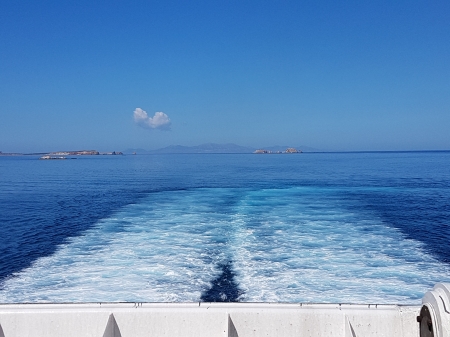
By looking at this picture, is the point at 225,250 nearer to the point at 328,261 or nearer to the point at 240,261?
the point at 240,261

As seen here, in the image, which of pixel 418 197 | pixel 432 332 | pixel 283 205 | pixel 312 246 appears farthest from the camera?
pixel 418 197

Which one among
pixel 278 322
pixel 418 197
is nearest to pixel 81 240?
pixel 278 322

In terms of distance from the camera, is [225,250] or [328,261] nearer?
[328,261]

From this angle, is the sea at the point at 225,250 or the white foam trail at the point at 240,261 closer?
the white foam trail at the point at 240,261

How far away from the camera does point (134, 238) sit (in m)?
17.7

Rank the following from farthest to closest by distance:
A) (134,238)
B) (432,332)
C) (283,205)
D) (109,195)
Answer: (109,195), (283,205), (134,238), (432,332)

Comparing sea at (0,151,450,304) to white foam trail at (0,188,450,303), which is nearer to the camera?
white foam trail at (0,188,450,303)

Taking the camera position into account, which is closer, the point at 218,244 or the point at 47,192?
the point at 218,244

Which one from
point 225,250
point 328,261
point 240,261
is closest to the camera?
point 328,261

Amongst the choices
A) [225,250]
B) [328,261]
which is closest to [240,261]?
[225,250]

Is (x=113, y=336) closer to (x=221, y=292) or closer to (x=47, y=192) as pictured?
(x=221, y=292)

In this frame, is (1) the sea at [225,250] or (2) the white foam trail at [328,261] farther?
(1) the sea at [225,250]

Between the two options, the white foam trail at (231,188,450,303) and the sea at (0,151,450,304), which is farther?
the sea at (0,151,450,304)

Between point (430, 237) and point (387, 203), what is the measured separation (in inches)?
405
